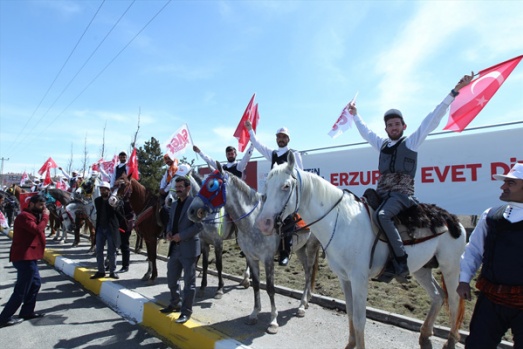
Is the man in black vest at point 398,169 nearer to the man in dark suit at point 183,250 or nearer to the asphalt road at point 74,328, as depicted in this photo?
the man in dark suit at point 183,250

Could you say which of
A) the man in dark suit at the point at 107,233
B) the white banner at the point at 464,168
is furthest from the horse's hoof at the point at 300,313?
the white banner at the point at 464,168

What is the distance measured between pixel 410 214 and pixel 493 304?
54.6 inches

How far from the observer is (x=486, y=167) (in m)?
7.95

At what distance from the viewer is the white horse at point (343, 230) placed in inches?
135

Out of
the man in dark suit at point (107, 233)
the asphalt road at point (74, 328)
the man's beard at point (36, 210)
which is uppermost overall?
the man's beard at point (36, 210)

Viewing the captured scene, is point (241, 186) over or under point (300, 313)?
over

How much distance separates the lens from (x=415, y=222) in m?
3.77

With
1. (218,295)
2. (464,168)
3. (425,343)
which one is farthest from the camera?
(464,168)

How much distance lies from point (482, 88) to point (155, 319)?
5.50 meters

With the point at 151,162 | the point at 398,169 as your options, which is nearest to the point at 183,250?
the point at 398,169

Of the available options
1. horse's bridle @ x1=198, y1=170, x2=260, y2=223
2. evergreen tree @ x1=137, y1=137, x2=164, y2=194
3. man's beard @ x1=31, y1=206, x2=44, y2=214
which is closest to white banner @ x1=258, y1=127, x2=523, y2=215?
horse's bridle @ x1=198, y1=170, x2=260, y2=223

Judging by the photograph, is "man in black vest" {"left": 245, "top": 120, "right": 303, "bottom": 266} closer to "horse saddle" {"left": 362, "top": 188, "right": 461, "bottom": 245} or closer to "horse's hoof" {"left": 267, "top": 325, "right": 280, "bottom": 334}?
"horse's hoof" {"left": 267, "top": 325, "right": 280, "bottom": 334}

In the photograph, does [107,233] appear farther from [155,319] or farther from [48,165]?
[48,165]

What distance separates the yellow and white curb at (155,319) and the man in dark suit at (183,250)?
17 cm
